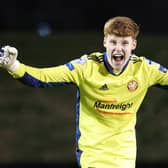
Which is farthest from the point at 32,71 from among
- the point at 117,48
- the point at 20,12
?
the point at 20,12

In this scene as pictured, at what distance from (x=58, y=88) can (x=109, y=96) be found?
3500 mm

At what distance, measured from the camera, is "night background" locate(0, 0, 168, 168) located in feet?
27.2

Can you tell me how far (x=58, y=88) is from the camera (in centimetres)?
855

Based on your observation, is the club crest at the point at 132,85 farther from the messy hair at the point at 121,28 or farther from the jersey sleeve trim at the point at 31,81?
the jersey sleeve trim at the point at 31,81

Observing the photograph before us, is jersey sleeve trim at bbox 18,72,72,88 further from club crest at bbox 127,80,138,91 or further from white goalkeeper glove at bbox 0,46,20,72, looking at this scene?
club crest at bbox 127,80,138,91

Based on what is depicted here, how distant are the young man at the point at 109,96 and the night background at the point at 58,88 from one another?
309cm

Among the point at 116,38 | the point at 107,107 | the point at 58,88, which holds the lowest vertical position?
the point at 58,88

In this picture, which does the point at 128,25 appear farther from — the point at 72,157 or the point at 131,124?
the point at 72,157

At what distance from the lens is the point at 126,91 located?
200 inches

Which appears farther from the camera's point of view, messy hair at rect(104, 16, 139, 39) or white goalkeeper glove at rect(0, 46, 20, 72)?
messy hair at rect(104, 16, 139, 39)

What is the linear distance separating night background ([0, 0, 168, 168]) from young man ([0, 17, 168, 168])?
10.1ft

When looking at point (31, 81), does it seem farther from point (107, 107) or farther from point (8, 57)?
point (107, 107)

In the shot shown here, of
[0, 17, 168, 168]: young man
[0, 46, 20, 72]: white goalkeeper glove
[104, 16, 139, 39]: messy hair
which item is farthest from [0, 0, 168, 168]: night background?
[0, 46, 20, 72]: white goalkeeper glove

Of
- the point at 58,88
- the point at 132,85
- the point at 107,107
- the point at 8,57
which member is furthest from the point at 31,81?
the point at 58,88
